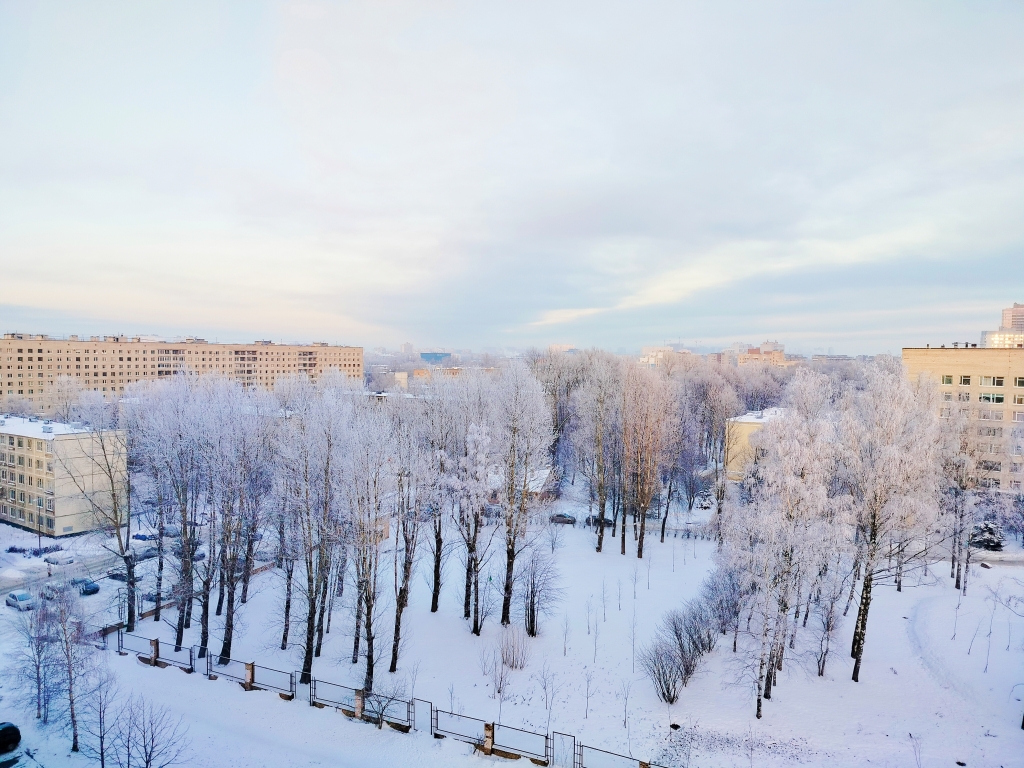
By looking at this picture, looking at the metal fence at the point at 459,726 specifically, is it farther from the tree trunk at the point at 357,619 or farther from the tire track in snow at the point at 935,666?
the tire track in snow at the point at 935,666

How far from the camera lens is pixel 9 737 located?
12.1 m

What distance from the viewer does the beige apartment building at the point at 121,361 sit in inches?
2768

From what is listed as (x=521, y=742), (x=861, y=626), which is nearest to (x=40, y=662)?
(x=521, y=742)

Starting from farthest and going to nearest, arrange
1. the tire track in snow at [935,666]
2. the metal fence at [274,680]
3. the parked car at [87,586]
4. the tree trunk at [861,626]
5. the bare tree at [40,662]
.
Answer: the parked car at [87,586]
the tree trunk at [861,626]
the tire track in snow at [935,666]
the metal fence at [274,680]
the bare tree at [40,662]

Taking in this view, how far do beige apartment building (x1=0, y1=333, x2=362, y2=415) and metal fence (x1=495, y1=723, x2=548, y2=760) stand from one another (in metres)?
50.7

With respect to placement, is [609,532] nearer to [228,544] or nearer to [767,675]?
[767,675]

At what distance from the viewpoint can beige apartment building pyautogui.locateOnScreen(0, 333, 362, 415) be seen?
70312 mm

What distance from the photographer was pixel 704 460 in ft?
159

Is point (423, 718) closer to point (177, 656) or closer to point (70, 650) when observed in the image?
point (70, 650)

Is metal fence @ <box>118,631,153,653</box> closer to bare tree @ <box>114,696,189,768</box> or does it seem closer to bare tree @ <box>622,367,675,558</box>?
bare tree @ <box>114,696,189,768</box>

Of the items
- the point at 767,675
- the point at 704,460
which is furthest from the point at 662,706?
the point at 704,460

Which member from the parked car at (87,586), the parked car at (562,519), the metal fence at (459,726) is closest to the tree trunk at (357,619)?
the metal fence at (459,726)

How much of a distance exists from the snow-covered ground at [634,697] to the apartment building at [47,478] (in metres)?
13.3

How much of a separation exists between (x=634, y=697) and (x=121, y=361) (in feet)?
310
